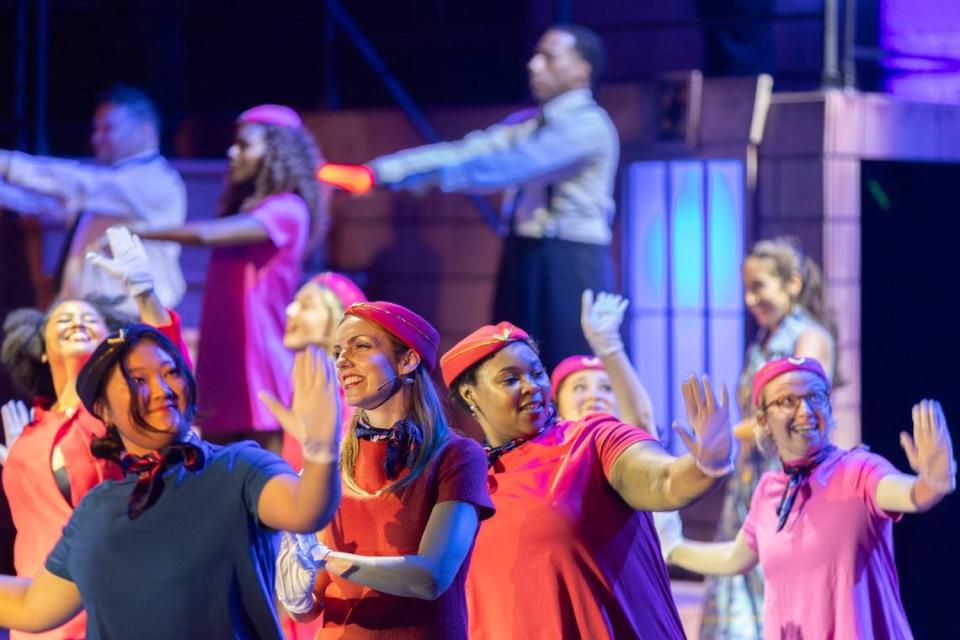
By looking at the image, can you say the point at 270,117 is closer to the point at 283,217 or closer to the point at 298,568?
the point at 283,217

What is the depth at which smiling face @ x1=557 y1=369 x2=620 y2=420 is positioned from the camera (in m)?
5.32

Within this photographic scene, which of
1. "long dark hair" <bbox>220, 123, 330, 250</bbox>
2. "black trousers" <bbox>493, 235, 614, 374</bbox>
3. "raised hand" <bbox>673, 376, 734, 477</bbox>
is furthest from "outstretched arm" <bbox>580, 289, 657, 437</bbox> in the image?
"long dark hair" <bbox>220, 123, 330, 250</bbox>

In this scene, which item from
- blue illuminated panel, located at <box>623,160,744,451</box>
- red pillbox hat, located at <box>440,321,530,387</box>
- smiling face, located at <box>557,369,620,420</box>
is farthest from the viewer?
blue illuminated panel, located at <box>623,160,744,451</box>

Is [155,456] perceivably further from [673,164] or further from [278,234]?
[673,164]

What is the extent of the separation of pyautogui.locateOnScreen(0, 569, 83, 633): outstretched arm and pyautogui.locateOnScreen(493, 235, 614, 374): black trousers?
3542 mm

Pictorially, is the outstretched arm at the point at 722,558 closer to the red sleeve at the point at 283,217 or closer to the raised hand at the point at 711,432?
the raised hand at the point at 711,432

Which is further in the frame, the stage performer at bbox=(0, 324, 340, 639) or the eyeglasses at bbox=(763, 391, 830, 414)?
the eyeglasses at bbox=(763, 391, 830, 414)

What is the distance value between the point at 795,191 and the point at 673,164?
0.60 m

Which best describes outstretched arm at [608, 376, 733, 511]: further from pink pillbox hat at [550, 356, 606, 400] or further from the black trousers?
the black trousers

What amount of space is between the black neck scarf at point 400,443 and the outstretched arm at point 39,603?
0.73m

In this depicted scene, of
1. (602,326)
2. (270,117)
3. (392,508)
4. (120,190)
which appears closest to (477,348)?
(392,508)

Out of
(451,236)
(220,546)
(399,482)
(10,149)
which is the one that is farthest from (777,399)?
(10,149)

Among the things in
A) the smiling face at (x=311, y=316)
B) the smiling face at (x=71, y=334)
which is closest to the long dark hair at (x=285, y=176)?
the smiling face at (x=311, y=316)

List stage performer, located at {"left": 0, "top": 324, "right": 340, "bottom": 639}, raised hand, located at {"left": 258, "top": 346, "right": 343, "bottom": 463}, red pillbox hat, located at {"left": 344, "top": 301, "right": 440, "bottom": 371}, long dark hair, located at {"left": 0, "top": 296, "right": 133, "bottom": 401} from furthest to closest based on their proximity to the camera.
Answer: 1. long dark hair, located at {"left": 0, "top": 296, "right": 133, "bottom": 401}
2. red pillbox hat, located at {"left": 344, "top": 301, "right": 440, "bottom": 371}
3. stage performer, located at {"left": 0, "top": 324, "right": 340, "bottom": 639}
4. raised hand, located at {"left": 258, "top": 346, "right": 343, "bottom": 463}
